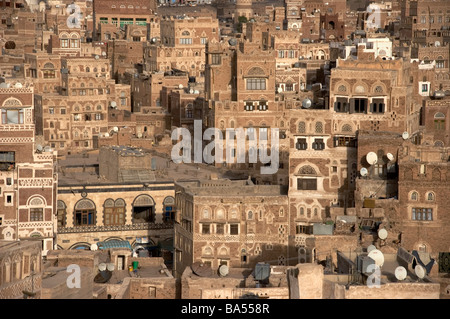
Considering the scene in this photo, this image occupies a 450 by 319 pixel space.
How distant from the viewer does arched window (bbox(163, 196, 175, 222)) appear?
3137 inches

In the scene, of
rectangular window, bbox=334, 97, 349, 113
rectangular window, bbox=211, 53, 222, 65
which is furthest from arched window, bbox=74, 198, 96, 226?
rectangular window, bbox=211, 53, 222, 65

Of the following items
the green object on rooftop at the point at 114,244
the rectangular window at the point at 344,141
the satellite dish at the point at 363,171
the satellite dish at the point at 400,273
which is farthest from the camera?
the green object on rooftop at the point at 114,244

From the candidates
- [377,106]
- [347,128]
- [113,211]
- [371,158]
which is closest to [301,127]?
[347,128]

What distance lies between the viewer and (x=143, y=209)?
79.9 metres

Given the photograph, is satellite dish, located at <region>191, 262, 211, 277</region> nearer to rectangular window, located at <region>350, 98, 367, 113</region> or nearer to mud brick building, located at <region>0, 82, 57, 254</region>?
mud brick building, located at <region>0, 82, 57, 254</region>

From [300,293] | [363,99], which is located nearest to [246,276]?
[300,293]

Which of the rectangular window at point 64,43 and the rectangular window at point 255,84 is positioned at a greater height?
the rectangular window at point 64,43

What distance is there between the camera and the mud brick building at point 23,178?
7231cm

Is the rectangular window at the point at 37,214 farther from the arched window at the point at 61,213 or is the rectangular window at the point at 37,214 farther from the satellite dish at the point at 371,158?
the satellite dish at the point at 371,158

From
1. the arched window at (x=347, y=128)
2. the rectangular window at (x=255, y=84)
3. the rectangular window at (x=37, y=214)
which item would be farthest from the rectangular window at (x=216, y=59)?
the rectangular window at (x=37, y=214)

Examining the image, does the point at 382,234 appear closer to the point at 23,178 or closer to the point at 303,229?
the point at 303,229

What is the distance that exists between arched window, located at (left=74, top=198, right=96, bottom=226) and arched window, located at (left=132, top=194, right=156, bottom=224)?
2.41 meters

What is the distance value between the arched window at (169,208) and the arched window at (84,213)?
4.11m
